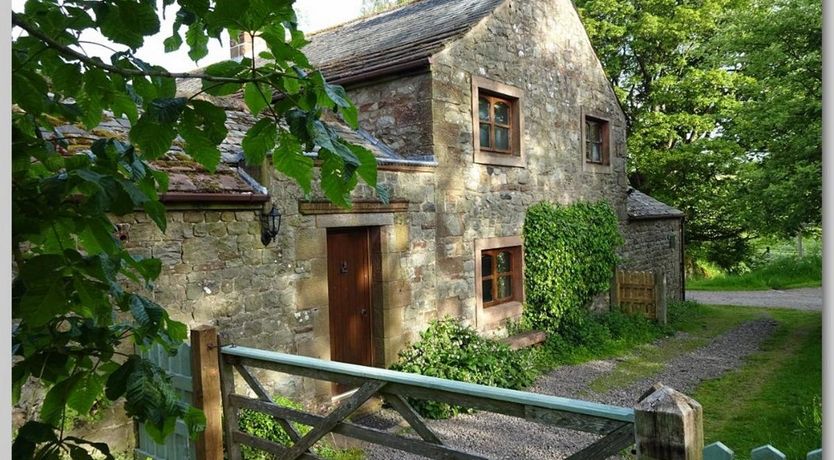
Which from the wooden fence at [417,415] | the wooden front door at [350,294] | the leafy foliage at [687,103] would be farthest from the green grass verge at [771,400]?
the leafy foliage at [687,103]

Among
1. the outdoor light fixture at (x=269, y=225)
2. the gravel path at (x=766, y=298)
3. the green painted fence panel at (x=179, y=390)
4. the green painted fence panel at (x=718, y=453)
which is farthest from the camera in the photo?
the gravel path at (x=766, y=298)

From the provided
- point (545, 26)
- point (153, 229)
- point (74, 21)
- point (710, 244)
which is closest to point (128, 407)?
point (74, 21)

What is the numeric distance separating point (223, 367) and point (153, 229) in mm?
1668

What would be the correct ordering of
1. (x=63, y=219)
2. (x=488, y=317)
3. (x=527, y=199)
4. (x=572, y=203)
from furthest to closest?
(x=572, y=203) < (x=527, y=199) < (x=488, y=317) < (x=63, y=219)

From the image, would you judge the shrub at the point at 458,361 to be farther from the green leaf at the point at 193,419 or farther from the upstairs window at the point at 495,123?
the green leaf at the point at 193,419

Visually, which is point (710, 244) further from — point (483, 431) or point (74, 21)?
point (74, 21)

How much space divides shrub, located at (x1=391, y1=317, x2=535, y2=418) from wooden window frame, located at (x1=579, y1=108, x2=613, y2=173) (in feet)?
14.8

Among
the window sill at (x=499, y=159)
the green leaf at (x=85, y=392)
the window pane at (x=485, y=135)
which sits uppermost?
the window pane at (x=485, y=135)

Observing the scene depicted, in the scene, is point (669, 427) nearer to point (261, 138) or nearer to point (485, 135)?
point (261, 138)

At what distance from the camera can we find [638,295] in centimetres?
1134

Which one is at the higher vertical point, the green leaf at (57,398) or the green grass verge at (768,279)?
the green leaf at (57,398)

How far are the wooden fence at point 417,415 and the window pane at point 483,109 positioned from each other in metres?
5.81

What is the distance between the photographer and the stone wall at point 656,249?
12.2 metres

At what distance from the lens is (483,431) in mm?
6035
